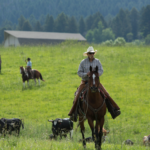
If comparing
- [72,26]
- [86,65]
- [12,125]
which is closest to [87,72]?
[86,65]

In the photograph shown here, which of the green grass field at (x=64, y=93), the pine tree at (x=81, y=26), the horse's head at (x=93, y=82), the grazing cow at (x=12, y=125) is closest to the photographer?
the horse's head at (x=93, y=82)

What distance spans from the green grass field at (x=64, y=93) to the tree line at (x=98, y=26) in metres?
108

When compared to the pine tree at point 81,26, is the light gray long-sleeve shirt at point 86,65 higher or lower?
lower

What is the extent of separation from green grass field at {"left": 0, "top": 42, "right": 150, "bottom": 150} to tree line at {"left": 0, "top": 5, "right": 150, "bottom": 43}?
10754 cm

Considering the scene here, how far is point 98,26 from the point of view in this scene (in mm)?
170875

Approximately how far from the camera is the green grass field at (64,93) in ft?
36.6

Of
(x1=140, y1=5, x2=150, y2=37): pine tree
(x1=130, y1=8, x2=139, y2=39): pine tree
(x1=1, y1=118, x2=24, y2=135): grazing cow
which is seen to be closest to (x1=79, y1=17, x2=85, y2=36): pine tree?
(x1=130, y1=8, x2=139, y2=39): pine tree

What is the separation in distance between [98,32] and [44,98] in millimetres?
147293

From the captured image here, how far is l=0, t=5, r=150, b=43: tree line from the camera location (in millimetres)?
150887

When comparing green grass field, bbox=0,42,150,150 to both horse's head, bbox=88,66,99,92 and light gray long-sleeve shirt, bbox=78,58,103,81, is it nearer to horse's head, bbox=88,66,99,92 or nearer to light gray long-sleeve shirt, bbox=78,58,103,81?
horse's head, bbox=88,66,99,92

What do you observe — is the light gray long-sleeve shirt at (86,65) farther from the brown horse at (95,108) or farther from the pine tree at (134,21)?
the pine tree at (134,21)

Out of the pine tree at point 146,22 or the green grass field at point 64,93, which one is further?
the pine tree at point 146,22

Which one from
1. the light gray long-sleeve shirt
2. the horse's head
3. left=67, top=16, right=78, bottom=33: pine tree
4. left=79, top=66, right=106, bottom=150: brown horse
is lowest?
left=79, top=66, right=106, bottom=150: brown horse

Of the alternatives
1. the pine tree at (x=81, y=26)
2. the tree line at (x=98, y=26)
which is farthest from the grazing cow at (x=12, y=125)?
the pine tree at (x=81, y=26)
